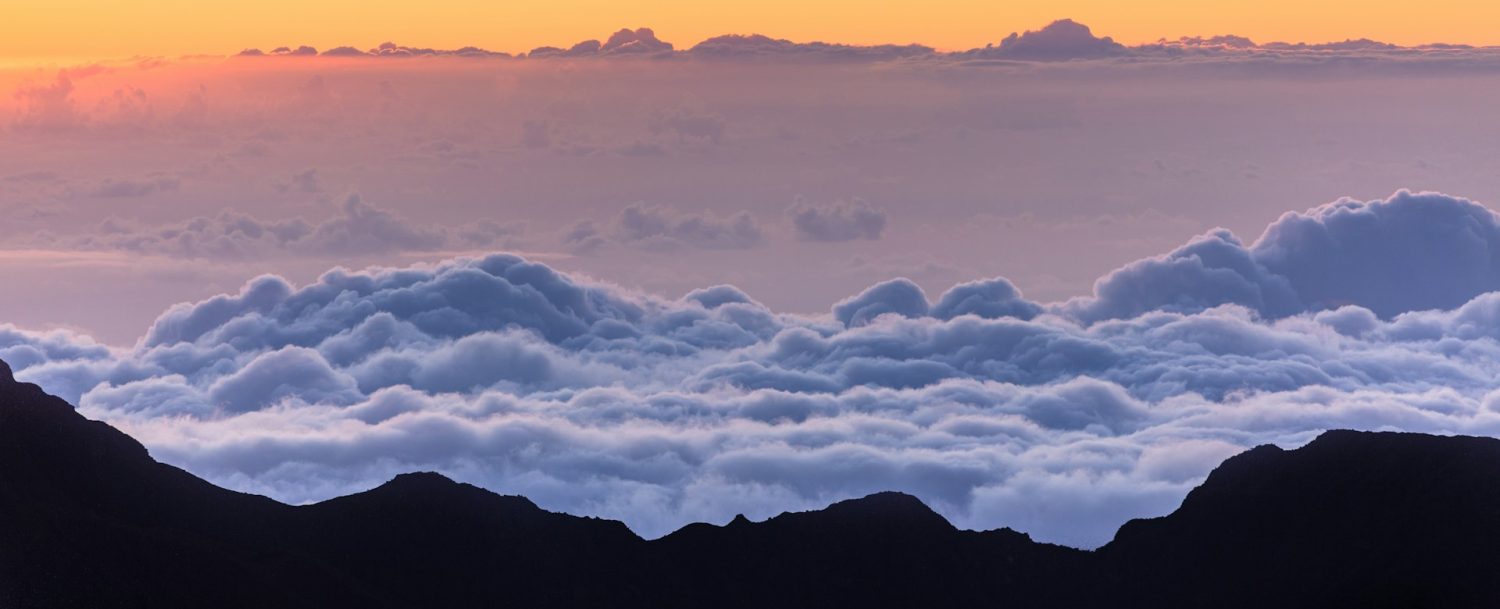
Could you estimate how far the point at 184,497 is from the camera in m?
152

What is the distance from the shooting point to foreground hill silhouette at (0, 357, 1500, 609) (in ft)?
479

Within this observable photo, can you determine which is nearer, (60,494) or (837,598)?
(60,494)

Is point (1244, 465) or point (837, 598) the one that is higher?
point (1244, 465)

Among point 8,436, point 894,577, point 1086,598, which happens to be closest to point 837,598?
point 894,577

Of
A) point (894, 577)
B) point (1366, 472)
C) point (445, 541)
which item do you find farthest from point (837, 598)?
point (1366, 472)

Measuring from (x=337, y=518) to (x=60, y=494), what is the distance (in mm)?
23500

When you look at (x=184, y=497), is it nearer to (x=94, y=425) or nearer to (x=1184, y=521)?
(x=94, y=425)

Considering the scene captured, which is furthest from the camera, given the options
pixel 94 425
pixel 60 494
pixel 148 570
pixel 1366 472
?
pixel 1366 472

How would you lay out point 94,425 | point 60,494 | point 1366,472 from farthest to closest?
1. point 1366,472
2. point 94,425
3. point 60,494

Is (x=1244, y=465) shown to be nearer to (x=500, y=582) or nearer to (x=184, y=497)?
(x=500, y=582)

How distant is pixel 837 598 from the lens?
164500mm

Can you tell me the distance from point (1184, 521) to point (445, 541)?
213 feet

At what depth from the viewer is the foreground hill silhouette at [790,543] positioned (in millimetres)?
146000

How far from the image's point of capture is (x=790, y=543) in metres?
169
